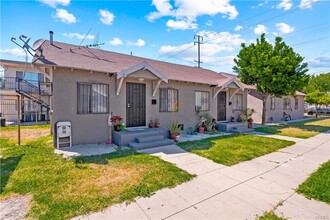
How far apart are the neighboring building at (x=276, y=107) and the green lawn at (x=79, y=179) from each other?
15.2 meters

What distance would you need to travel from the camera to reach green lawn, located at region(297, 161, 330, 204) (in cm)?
372

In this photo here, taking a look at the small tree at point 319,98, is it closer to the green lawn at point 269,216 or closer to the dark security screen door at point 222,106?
the dark security screen door at point 222,106

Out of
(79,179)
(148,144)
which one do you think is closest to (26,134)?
(148,144)

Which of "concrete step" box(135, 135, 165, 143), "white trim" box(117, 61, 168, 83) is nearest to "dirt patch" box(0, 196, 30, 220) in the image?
"concrete step" box(135, 135, 165, 143)

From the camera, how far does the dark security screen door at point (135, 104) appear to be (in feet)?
28.4

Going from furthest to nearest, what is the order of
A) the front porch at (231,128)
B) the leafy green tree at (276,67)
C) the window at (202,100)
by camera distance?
1. the leafy green tree at (276,67)
2. the front porch at (231,128)
3. the window at (202,100)

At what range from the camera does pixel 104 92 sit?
7.95m

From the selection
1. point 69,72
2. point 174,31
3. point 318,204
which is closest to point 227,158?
point 318,204

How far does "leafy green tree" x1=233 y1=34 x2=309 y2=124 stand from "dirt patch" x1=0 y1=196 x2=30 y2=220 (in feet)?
46.7

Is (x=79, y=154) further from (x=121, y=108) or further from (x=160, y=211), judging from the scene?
(x=160, y=211)

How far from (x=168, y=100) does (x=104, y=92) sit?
365 cm

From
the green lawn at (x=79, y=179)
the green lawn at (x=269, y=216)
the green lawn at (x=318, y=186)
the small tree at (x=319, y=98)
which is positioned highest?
the small tree at (x=319, y=98)

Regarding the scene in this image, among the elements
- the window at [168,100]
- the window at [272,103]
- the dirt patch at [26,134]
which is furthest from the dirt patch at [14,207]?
the window at [272,103]

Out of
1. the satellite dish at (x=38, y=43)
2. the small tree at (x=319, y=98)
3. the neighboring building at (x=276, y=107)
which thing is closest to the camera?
the satellite dish at (x=38, y=43)
